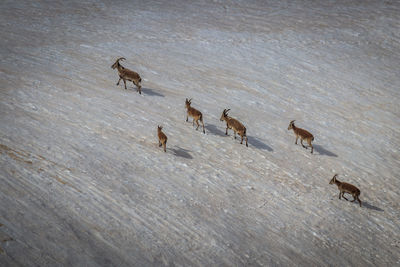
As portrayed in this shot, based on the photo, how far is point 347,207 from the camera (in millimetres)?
12984

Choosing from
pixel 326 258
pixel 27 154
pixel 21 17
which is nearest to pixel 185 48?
pixel 21 17

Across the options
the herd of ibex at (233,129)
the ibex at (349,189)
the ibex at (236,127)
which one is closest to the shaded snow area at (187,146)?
the ibex at (349,189)

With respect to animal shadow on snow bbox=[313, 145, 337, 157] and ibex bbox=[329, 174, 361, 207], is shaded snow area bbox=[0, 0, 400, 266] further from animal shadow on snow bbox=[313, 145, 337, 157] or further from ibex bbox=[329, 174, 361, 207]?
ibex bbox=[329, 174, 361, 207]

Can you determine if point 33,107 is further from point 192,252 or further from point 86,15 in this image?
point 86,15

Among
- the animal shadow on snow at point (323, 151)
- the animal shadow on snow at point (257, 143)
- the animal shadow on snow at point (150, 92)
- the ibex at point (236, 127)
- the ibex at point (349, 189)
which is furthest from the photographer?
the animal shadow on snow at point (150, 92)

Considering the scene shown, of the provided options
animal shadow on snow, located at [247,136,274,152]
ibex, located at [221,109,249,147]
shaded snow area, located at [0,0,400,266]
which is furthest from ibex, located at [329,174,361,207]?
ibex, located at [221,109,249,147]

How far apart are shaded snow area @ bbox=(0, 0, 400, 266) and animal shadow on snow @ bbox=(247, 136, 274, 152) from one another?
0.19 meters

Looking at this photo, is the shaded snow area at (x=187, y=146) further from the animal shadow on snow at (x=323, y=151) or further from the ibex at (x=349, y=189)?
the ibex at (x=349, y=189)

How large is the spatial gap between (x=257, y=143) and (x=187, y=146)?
9.98ft

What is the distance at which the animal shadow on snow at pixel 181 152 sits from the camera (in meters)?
14.0

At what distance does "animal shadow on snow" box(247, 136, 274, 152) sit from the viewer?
15.7m

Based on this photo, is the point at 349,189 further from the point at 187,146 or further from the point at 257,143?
the point at 187,146

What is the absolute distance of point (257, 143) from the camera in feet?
52.2

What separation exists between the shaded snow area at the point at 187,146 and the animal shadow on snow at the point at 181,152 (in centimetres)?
8
